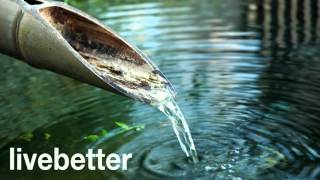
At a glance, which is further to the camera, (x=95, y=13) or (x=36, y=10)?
(x=95, y=13)

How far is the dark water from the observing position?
428cm

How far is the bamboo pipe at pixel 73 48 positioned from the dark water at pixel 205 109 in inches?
28.4

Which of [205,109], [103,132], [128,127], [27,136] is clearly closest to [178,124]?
[128,127]

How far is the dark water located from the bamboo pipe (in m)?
0.72

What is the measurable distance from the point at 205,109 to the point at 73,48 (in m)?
2.00

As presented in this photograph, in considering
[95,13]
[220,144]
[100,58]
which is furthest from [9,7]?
[95,13]

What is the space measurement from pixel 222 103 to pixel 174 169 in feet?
4.95

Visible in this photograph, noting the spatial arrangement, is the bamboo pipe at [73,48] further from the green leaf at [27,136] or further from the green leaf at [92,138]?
the green leaf at [27,136]

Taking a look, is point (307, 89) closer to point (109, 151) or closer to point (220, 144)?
point (220, 144)

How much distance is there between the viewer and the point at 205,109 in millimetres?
5418

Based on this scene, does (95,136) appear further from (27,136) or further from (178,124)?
(178,124)

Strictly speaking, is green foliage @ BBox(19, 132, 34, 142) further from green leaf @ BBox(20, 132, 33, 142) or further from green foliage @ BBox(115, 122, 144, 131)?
green foliage @ BBox(115, 122, 144, 131)

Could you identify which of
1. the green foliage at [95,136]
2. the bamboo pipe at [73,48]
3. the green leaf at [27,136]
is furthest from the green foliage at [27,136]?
the bamboo pipe at [73,48]

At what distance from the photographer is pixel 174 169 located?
419cm
